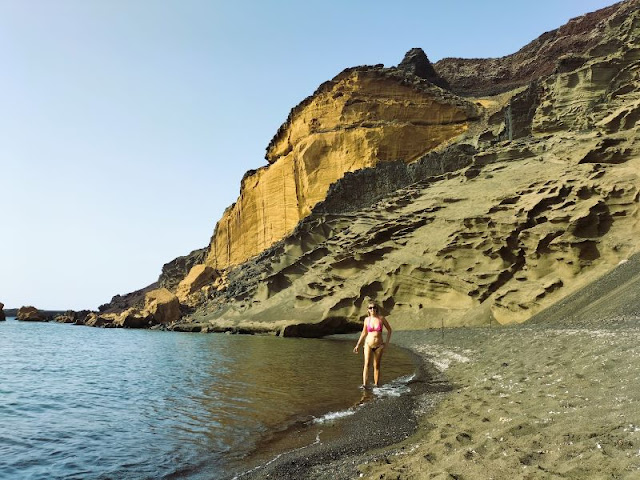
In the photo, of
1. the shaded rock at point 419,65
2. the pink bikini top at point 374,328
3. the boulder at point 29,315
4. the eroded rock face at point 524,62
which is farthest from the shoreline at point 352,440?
the boulder at point 29,315

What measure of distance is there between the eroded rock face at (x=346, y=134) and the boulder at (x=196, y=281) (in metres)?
7.54

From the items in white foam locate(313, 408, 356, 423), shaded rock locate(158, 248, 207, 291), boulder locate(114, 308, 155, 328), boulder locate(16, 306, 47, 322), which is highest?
shaded rock locate(158, 248, 207, 291)

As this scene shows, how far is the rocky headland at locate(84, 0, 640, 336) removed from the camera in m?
21.0

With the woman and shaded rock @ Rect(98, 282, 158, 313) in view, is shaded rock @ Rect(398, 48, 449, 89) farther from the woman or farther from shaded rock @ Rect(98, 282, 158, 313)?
shaded rock @ Rect(98, 282, 158, 313)

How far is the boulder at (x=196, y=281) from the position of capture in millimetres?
67375

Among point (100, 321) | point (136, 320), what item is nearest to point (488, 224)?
point (136, 320)

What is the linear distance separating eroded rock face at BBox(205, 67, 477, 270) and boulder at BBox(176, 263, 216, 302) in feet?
24.7

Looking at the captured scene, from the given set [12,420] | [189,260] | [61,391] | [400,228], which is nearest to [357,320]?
[400,228]

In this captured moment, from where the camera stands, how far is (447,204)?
29.6 metres

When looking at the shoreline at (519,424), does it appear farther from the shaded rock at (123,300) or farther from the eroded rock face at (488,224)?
the shaded rock at (123,300)

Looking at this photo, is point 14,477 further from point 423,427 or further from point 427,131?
point 427,131

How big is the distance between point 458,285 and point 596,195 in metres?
7.80

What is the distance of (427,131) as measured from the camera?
5300cm

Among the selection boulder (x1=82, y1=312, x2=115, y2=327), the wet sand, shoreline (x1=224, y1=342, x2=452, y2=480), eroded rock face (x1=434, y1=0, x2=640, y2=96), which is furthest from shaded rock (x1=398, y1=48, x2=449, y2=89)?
shoreline (x1=224, y1=342, x2=452, y2=480)
